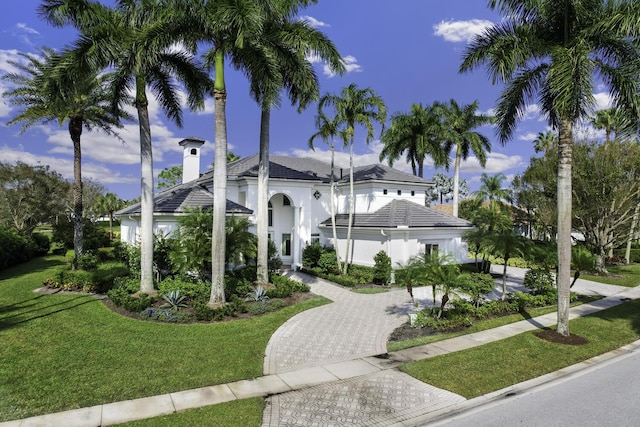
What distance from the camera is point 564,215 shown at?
10.8 meters

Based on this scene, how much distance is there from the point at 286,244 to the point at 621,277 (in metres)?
23.0

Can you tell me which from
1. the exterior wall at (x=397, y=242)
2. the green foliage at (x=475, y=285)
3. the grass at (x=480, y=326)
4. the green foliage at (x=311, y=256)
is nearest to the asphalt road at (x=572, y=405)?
the grass at (x=480, y=326)

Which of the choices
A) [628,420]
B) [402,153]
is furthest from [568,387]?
[402,153]

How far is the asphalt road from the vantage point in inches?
255

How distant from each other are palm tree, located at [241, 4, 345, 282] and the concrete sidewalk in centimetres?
664

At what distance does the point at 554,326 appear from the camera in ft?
40.9

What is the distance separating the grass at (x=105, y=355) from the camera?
726cm

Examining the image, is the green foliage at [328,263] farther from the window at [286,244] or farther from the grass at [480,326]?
the grass at [480,326]

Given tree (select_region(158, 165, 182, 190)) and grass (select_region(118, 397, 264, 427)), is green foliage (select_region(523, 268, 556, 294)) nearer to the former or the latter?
grass (select_region(118, 397, 264, 427))

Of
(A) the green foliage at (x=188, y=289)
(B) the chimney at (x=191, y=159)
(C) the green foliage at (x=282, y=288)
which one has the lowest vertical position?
(C) the green foliage at (x=282, y=288)

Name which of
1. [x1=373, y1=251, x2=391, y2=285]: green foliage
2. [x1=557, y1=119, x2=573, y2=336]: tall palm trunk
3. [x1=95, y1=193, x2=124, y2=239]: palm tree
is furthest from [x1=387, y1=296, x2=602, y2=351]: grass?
[x1=95, y1=193, x2=124, y2=239]: palm tree

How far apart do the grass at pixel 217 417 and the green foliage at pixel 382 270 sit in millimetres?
14177

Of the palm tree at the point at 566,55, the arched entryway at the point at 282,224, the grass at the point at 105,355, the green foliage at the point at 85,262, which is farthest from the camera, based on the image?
the arched entryway at the point at 282,224

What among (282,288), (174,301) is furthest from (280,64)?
(174,301)
